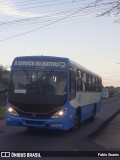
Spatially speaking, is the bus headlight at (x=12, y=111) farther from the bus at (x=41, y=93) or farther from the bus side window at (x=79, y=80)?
the bus side window at (x=79, y=80)

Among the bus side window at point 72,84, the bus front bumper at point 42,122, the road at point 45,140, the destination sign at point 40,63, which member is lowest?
the road at point 45,140

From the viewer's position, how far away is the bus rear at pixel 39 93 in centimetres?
1775

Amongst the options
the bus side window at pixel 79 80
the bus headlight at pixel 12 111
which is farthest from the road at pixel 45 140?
the bus side window at pixel 79 80

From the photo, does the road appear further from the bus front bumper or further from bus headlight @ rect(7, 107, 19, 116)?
bus headlight @ rect(7, 107, 19, 116)

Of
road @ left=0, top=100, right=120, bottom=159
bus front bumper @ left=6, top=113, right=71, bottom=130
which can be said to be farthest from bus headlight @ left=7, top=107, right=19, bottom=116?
road @ left=0, top=100, right=120, bottom=159

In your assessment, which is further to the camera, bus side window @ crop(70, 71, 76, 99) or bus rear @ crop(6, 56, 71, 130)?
bus side window @ crop(70, 71, 76, 99)

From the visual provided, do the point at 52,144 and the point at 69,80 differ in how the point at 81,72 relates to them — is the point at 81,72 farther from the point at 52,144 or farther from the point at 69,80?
the point at 52,144

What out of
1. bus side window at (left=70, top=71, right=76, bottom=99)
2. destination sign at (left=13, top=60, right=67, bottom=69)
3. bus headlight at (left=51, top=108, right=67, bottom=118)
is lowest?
bus headlight at (left=51, top=108, right=67, bottom=118)

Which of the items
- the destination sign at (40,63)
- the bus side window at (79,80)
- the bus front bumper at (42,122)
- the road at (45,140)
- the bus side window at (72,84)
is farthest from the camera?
the bus side window at (79,80)

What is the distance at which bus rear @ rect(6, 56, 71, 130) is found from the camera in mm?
17750

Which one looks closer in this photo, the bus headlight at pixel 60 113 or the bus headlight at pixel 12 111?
the bus headlight at pixel 60 113

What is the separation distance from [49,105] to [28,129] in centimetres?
306

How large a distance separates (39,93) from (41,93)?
75 mm

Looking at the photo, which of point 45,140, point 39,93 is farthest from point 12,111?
point 45,140
